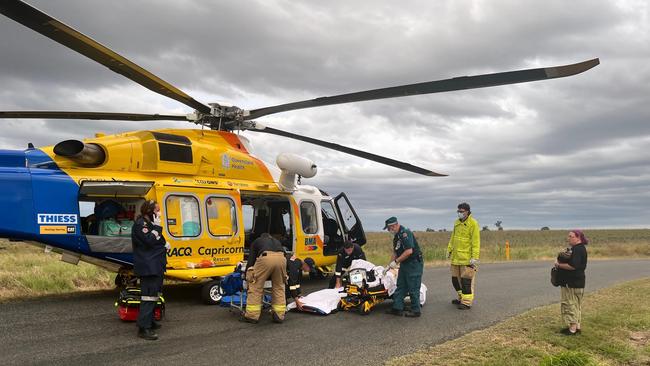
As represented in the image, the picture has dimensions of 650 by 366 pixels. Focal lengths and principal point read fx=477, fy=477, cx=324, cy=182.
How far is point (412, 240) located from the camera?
834cm

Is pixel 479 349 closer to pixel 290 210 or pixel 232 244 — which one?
pixel 232 244

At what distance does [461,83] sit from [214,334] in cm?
478

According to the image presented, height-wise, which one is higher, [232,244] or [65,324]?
[232,244]

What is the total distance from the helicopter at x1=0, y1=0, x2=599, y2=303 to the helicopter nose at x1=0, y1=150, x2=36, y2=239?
0.01m

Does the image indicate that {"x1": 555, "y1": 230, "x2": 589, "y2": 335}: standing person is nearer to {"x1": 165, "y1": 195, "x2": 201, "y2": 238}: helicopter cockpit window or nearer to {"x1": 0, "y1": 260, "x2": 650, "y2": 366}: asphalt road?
{"x1": 0, "y1": 260, "x2": 650, "y2": 366}: asphalt road

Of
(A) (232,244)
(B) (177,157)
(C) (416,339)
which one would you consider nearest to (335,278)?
(A) (232,244)

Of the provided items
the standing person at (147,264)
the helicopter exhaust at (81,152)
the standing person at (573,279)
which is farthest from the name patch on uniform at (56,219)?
the standing person at (573,279)

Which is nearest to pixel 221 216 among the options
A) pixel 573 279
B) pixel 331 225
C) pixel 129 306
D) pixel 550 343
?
pixel 129 306

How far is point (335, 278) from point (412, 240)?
1.91m

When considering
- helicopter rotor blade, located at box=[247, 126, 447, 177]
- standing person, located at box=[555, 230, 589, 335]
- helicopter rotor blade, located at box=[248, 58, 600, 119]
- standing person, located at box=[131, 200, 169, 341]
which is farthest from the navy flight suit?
standing person, located at box=[555, 230, 589, 335]

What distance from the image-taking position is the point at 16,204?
7148mm

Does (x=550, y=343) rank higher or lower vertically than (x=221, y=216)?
lower

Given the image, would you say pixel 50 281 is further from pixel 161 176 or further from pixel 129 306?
pixel 129 306

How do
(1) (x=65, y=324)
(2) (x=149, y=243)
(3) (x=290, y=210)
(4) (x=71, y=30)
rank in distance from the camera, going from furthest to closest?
1. (3) (x=290, y=210)
2. (1) (x=65, y=324)
3. (2) (x=149, y=243)
4. (4) (x=71, y=30)
